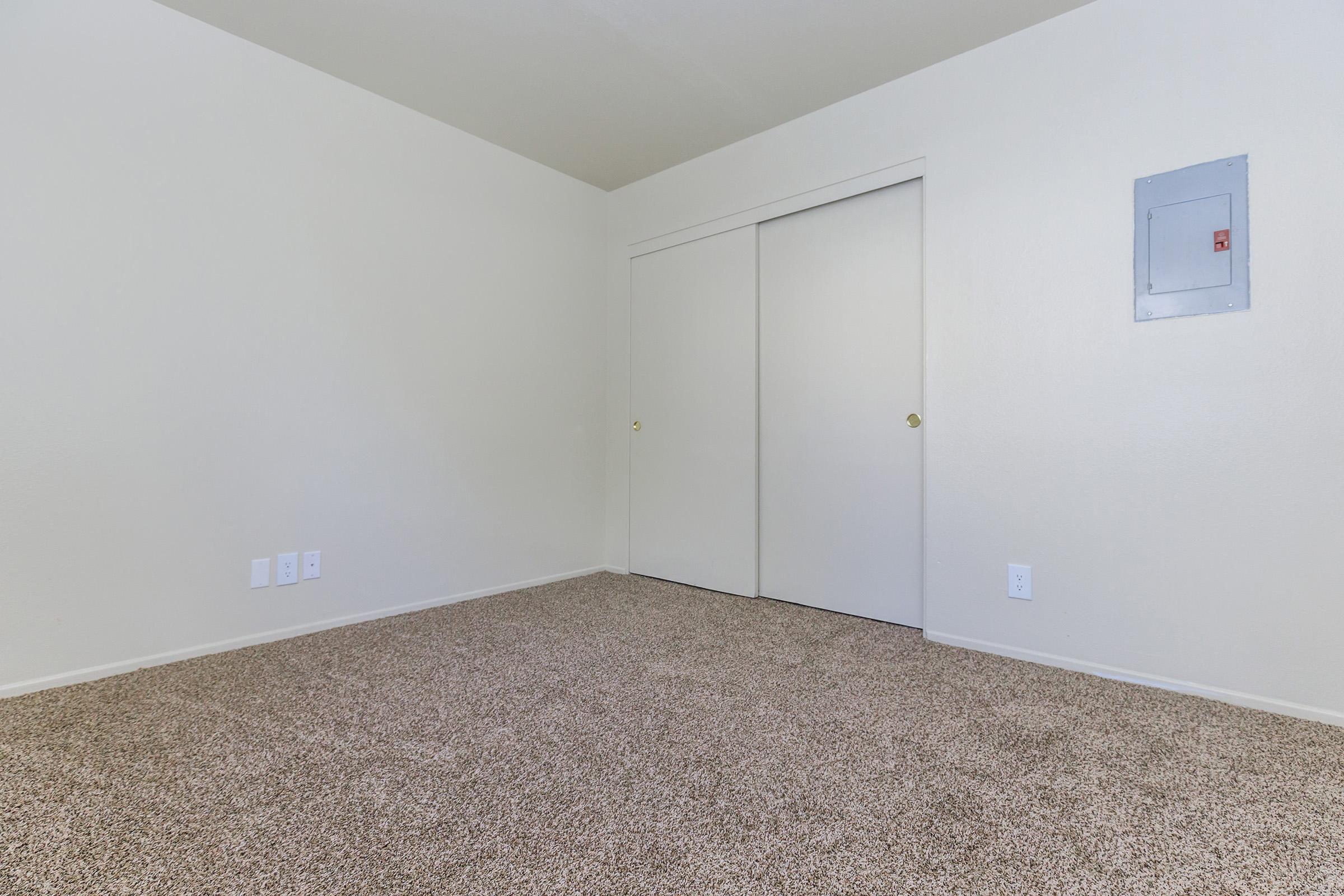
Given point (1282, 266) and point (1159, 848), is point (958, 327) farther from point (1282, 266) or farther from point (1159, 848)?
point (1159, 848)

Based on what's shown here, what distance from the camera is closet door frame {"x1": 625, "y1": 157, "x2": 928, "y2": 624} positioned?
2453 millimetres

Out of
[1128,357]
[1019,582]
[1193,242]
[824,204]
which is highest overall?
[824,204]

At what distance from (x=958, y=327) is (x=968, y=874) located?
72.8 inches

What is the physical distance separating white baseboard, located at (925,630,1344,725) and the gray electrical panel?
45.0 inches

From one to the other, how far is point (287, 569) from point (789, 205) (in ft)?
8.69

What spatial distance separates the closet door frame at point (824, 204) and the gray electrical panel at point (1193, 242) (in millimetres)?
689

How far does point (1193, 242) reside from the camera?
6.26 feet

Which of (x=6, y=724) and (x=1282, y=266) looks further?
(x=1282, y=266)

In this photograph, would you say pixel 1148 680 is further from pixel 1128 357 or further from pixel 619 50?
pixel 619 50

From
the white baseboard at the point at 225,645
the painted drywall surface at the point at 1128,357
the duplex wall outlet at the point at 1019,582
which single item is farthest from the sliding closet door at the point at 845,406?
the white baseboard at the point at 225,645

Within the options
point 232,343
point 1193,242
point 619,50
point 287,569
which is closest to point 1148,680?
point 1193,242

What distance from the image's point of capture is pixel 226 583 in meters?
2.28

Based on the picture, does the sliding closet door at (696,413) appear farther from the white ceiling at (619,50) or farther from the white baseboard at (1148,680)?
the white baseboard at (1148,680)

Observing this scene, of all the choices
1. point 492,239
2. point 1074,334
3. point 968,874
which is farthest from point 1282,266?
point 492,239
